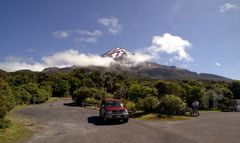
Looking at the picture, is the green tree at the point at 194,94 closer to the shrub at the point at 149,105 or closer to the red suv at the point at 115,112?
the shrub at the point at 149,105

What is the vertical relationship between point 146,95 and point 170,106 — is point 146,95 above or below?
above

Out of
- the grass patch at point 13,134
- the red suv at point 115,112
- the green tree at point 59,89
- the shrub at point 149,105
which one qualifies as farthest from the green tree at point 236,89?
the grass patch at point 13,134

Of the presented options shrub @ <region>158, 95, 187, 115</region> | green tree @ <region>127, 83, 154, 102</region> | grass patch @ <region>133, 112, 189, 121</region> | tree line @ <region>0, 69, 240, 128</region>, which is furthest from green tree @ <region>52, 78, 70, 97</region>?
grass patch @ <region>133, 112, 189, 121</region>

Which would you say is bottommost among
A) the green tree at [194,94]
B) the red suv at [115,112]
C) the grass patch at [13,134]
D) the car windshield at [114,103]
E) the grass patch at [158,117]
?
the grass patch at [13,134]

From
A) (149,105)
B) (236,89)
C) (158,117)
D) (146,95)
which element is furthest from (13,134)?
(236,89)

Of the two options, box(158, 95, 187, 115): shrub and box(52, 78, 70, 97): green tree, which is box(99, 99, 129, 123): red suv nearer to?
box(158, 95, 187, 115): shrub

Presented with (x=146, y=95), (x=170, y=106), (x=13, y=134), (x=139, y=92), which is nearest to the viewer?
(x=13, y=134)

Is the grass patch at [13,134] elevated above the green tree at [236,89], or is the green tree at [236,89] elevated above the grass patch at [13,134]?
the green tree at [236,89]

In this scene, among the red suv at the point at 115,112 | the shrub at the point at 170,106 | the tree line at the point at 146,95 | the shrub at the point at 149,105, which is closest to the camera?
the red suv at the point at 115,112

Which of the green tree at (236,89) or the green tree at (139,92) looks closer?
the green tree at (139,92)

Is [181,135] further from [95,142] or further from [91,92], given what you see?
[91,92]

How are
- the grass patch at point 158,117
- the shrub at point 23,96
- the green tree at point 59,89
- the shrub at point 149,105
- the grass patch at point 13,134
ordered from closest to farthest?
the grass patch at point 13,134, the grass patch at point 158,117, the shrub at point 149,105, the shrub at point 23,96, the green tree at point 59,89

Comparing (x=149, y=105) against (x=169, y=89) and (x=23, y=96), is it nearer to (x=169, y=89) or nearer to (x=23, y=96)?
(x=169, y=89)

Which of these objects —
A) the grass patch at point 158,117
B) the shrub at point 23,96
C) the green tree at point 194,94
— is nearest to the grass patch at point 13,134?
the grass patch at point 158,117
